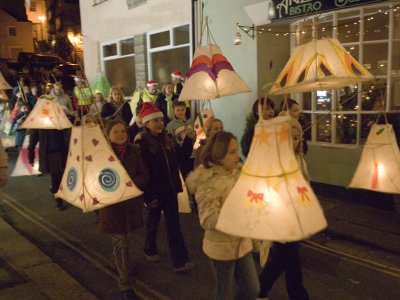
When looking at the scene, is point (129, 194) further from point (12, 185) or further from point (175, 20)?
point (175, 20)

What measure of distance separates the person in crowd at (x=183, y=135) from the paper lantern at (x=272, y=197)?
351cm

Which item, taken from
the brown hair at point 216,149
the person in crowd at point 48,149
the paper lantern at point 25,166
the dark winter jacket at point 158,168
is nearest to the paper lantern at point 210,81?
the dark winter jacket at point 158,168

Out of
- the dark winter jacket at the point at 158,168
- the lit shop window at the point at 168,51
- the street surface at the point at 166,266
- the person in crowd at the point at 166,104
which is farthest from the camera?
the lit shop window at the point at 168,51

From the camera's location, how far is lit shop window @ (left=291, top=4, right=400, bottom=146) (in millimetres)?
6656

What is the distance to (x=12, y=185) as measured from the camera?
920 cm

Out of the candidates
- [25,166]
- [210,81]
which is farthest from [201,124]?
[25,166]

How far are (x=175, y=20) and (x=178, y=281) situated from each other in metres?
7.86

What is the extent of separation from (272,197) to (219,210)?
2.48ft

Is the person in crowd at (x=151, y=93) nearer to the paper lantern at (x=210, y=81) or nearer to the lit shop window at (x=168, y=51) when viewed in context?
the lit shop window at (x=168, y=51)

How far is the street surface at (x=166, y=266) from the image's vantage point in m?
4.23

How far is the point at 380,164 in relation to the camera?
3.92 metres

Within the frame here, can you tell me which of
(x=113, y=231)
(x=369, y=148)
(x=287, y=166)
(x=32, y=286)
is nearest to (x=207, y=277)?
(x=113, y=231)

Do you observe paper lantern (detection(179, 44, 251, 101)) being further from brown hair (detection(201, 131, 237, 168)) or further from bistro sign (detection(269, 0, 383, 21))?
bistro sign (detection(269, 0, 383, 21))

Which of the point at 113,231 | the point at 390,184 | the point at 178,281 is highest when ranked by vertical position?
the point at 390,184
